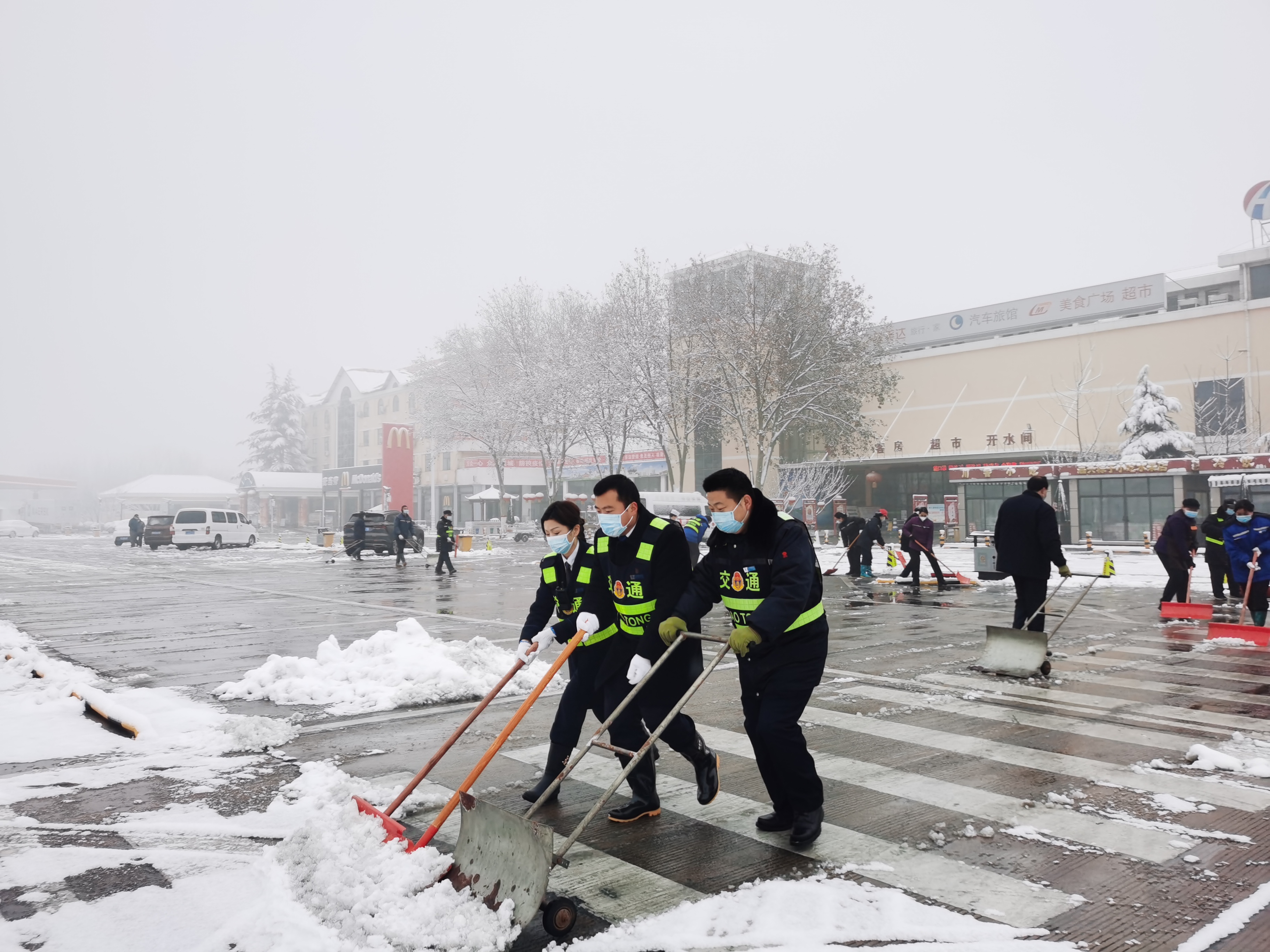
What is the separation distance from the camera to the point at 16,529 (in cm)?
6662

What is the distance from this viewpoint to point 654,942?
11.0 ft

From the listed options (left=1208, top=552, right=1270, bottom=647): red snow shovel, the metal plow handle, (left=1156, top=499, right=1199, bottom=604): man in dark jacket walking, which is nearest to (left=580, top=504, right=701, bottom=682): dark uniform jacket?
the metal plow handle

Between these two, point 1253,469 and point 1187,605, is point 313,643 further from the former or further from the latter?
point 1253,469

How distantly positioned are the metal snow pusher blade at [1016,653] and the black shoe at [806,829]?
503 centimetres

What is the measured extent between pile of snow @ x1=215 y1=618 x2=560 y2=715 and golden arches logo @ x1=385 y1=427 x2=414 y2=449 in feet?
161

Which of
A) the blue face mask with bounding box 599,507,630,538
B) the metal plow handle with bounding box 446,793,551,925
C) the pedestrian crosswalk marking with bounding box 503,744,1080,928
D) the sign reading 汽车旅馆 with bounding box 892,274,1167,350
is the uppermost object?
the sign reading 汽车旅馆 with bounding box 892,274,1167,350

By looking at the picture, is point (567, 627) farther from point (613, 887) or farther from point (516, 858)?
point (516, 858)

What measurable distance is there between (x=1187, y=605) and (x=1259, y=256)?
131ft

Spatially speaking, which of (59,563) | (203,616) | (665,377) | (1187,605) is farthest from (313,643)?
(665,377)

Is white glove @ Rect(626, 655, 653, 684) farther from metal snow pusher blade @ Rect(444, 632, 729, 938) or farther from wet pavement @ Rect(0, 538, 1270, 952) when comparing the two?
wet pavement @ Rect(0, 538, 1270, 952)

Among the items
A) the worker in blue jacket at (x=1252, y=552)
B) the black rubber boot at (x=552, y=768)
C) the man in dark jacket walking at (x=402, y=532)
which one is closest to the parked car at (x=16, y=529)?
the man in dark jacket walking at (x=402, y=532)

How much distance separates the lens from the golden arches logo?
5706 cm

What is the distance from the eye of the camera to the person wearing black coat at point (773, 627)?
14.3 ft

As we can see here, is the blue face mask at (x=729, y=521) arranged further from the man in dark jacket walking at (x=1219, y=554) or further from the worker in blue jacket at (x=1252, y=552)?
the man in dark jacket walking at (x=1219, y=554)
